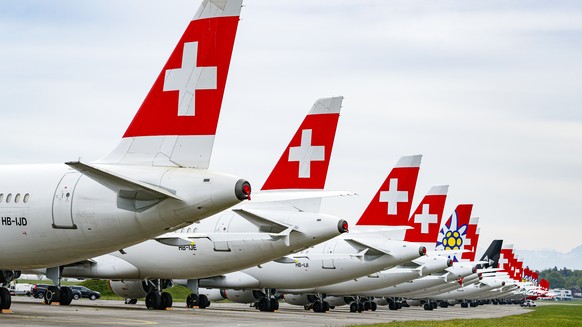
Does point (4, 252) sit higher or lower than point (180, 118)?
lower

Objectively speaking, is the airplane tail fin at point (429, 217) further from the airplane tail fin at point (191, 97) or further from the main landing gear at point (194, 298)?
the airplane tail fin at point (191, 97)

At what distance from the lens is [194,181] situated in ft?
65.0

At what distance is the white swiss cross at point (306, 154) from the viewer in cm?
3369

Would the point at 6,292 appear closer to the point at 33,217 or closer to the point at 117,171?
the point at 33,217

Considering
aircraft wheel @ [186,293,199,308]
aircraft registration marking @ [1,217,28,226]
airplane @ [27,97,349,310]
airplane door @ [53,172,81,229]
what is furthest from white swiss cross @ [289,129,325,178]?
aircraft registration marking @ [1,217,28,226]

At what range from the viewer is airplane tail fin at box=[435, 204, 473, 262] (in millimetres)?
60344

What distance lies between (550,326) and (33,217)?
758 inches

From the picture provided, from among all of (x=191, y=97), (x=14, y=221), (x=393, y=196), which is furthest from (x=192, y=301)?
(x=191, y=97)

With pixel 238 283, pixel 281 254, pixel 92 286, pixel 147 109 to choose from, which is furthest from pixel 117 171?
pixel 92 286

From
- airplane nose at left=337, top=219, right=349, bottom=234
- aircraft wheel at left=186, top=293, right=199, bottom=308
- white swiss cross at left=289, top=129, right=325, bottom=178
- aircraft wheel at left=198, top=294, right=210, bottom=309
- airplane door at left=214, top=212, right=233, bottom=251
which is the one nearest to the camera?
airplane door at left=214, top=212, right=233, bottom=251

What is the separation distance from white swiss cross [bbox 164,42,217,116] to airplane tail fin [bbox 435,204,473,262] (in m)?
41.4

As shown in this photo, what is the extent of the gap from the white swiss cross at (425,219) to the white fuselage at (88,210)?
29528mm

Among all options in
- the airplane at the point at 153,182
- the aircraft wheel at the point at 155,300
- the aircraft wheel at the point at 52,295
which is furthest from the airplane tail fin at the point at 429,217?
the airplane at the point at 153,182

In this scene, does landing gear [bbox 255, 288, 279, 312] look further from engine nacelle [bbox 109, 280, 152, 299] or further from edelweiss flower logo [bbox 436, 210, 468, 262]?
edelweiss flower logo [bbox 436, 210, 468, 262]
